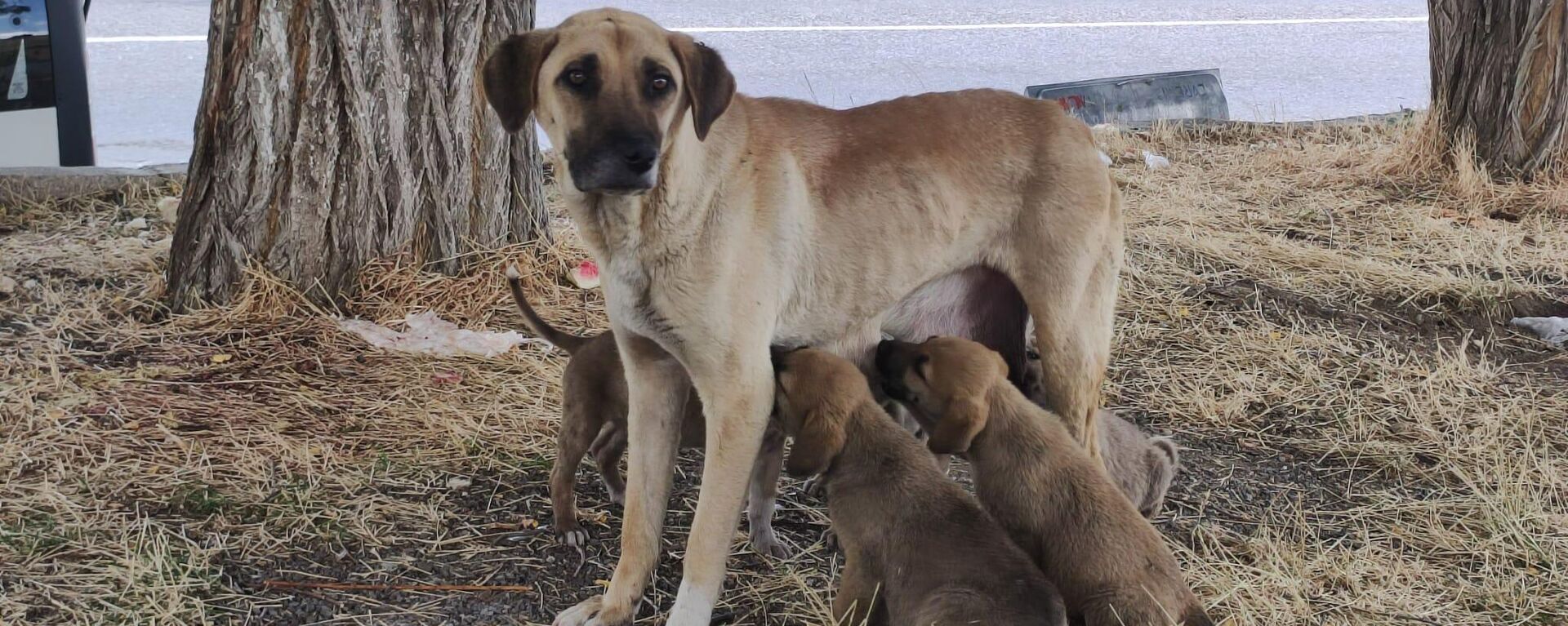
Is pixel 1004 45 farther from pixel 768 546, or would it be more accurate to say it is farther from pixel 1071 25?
pixel 768 546

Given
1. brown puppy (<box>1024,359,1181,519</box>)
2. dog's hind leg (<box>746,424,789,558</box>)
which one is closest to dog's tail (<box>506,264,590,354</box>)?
dog's hind leg (<box>746,424,789,558</box>)

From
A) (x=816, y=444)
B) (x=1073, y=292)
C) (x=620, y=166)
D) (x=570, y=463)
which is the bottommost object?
(x=570, y=463)

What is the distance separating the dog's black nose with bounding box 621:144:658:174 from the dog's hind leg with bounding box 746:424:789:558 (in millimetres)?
1115

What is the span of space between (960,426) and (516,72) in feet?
4.43

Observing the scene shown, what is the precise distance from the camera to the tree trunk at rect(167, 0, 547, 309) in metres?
4.77

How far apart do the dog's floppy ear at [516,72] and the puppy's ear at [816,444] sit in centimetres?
98

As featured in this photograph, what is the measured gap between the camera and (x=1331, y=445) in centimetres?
453

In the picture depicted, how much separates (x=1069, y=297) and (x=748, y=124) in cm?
102

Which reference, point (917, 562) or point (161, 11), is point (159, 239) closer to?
point (917, 562)

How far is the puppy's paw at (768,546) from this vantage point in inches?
Answer: 149

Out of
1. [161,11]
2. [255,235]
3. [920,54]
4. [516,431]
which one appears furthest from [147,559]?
[161,11]

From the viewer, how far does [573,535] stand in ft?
12.3

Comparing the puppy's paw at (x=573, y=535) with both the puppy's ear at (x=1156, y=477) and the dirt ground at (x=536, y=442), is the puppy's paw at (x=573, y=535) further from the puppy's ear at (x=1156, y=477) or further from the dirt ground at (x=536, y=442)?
the puppy's ear at (x=1156, y=477)

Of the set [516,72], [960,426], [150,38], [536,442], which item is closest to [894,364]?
[960,426]
